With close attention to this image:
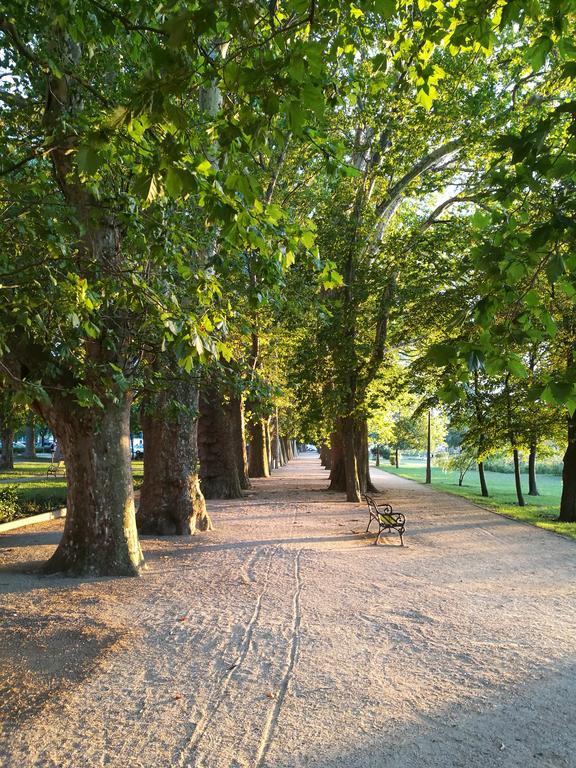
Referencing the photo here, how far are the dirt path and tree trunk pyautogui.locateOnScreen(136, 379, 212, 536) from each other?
2271mm

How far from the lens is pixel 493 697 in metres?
4.71

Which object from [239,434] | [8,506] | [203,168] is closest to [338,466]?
[239,434]

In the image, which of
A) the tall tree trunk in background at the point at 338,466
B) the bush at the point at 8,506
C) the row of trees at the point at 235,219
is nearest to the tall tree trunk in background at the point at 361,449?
the row of trees at the point at 235,219

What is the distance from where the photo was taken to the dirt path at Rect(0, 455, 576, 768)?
12.8 ft

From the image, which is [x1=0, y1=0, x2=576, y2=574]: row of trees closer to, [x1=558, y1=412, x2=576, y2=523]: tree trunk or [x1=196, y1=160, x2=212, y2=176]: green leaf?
[x1=196, y1=160, x2=212, y2=176]: green leaf

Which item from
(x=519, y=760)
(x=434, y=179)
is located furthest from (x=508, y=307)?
(x=434, y=179)

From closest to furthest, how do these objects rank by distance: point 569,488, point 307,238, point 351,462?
point 307,238 → point 569,488 → point 351,462

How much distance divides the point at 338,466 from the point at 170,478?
13853 millimetres

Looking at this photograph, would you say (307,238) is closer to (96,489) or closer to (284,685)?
(284,685)

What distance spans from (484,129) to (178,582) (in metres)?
13.0

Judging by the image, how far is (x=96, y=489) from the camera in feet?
27.8

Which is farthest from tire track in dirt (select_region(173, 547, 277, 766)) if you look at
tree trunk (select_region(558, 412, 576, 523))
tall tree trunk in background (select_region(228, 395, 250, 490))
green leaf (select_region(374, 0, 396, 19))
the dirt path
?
tall tree trunk in background (select_region(228, 395, 250, 490))

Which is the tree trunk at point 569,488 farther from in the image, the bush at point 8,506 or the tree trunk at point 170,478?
the bush at point 8,506

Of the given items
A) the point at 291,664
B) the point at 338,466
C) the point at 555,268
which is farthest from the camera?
the point at 338,466
